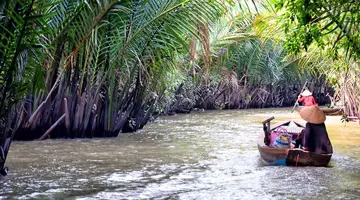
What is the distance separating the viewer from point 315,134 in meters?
10.3

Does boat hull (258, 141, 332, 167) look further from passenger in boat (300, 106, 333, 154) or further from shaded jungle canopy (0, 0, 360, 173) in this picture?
shaded jungle canopy (0, 0, 360, 173)

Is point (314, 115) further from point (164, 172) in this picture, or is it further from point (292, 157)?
point (164, 172)

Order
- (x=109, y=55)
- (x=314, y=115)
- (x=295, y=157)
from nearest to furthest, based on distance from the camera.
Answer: (x=295, y=157) < (x=314, y=115) < (x=109, y=55)

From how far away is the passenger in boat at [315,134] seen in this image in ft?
33.6

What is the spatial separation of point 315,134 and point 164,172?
9.17 ft

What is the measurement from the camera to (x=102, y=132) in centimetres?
1376

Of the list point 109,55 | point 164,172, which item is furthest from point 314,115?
point 109,55

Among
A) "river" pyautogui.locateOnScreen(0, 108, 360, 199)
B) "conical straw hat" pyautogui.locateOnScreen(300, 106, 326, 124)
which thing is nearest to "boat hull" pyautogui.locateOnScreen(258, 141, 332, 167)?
"river" pyautogui.locateOnScreen(0, 108, 360, 199)

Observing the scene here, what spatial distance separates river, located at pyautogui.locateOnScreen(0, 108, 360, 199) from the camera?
7.62 m

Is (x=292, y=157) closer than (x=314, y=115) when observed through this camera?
Yes

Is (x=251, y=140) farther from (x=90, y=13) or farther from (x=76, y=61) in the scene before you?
(x=90, y=13)

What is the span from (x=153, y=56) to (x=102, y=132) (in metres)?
2.25

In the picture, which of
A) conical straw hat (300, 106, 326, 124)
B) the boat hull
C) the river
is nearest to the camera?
the river

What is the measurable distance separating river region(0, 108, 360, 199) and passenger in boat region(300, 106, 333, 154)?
37 centimetres
